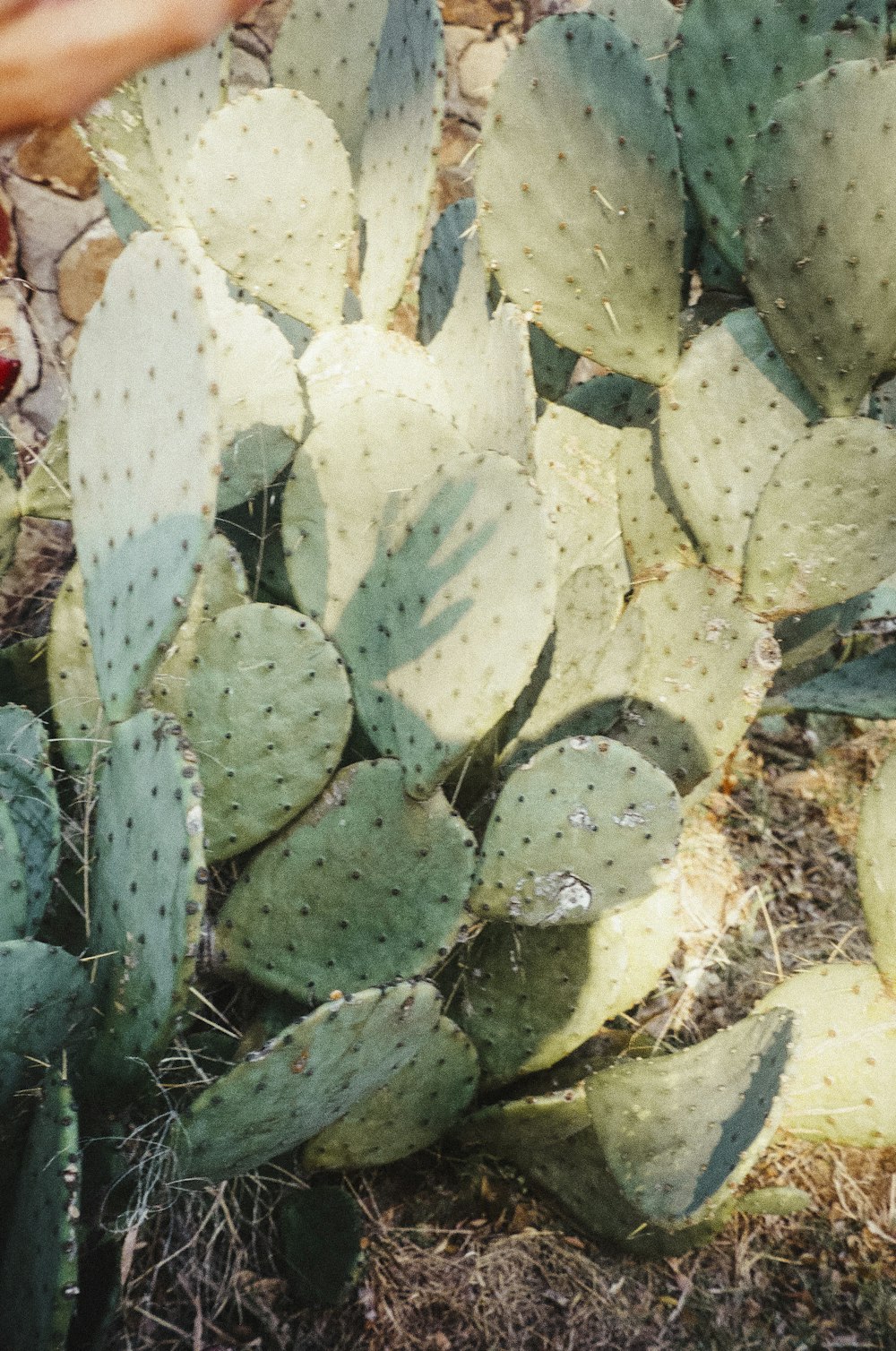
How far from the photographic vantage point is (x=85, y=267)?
2.29 m

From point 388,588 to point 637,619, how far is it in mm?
415

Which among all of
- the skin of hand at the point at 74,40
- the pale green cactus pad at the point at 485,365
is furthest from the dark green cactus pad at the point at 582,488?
the skin of hand at the point at 74,40

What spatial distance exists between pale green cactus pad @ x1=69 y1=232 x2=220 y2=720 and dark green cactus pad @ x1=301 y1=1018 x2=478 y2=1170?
60 centimetres

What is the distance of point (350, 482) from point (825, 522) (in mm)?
693

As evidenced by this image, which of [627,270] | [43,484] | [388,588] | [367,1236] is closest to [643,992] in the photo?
[367,1236]

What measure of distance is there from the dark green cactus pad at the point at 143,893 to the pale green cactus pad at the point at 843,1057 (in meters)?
0.84

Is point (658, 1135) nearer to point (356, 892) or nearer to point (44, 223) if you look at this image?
point (356, 892)

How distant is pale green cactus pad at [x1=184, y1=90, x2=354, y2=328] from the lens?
1.56m

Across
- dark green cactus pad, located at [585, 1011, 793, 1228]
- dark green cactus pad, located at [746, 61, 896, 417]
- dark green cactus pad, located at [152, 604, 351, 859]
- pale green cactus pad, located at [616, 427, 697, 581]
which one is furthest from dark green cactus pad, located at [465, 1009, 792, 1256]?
dark green cactus pad, located at [746, 61, 896, 417]

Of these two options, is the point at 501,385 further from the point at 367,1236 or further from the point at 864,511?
the point at 367,1236

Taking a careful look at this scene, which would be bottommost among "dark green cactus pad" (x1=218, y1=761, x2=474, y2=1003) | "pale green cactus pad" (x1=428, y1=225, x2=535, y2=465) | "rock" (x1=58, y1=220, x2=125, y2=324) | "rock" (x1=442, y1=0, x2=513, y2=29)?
"dark green cactus pad" (x1=218, y1=761, x2=474, y2=1003)

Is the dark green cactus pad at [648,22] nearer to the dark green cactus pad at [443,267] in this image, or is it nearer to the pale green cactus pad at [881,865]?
the dark green cactus pad at [443,267]

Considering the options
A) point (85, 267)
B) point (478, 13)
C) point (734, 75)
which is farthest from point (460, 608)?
point (478, 13)

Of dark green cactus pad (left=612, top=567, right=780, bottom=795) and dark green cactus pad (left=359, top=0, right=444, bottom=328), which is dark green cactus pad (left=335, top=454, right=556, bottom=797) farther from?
dark green cactus pad (left=359, top=0, right=444, bottom=328)
